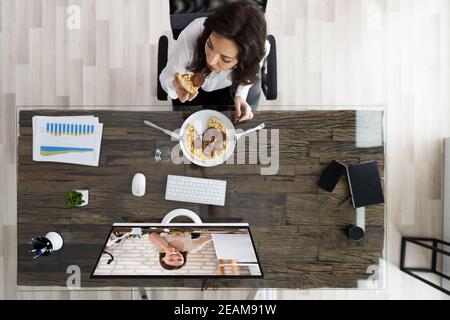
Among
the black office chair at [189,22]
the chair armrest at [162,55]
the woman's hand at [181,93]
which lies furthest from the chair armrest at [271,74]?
the chair armrest at [162,55]

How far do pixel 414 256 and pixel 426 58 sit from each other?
1.37 metres

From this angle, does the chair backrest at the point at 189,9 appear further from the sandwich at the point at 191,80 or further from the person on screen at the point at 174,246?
the person on screen at the point at 174,246

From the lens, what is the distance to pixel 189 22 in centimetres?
168

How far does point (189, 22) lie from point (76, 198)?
1.01m

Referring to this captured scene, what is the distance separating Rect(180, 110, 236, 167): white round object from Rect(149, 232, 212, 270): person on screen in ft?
1.14

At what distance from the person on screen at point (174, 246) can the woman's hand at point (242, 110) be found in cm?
58

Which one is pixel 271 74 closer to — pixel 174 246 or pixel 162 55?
pixel 162 55

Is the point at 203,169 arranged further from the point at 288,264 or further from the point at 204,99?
the point at 288,264

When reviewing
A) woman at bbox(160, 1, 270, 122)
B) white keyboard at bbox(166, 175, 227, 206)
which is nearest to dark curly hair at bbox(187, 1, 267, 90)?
woman at bbox(160, 1, 270, 122)

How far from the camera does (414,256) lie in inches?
92.3

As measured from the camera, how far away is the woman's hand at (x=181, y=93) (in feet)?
5.67

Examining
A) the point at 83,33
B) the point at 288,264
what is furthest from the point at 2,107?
the point at 288,264

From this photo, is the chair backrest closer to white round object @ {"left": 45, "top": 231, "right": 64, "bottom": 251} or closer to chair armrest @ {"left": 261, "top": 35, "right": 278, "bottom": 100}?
chair armrest @ {"left": 261, "top": 35, "right": 278, "bottom": 100}
